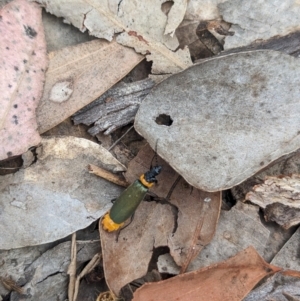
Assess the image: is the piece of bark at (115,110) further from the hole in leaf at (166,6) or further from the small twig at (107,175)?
the hole in leaf at (166,6)

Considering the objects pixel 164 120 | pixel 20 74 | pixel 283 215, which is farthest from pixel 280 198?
pixel 20 74

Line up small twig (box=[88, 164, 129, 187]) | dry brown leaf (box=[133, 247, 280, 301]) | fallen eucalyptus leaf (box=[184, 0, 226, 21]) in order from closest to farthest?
dry brown leaf (box=[133, 247, 280, 301]), small twig (box=[88, 164, 129, 187]), fallen eucalyptus leaf (box=[184, 0, 226, 21])

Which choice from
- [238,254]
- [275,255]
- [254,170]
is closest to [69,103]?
[254,170]

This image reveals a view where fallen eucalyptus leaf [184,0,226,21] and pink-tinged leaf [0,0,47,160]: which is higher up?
pink-tinged leaf [0,0,47,160]

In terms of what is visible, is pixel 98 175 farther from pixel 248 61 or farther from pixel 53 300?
pixel 248 61

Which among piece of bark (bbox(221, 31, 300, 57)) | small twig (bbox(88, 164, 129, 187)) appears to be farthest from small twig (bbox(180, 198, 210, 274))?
piece of bark (bbox(221, 31, 300, 57))

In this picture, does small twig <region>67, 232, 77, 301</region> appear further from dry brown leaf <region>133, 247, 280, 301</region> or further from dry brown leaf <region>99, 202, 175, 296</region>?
dry brown leaf <region>133, 247, 280, 301</region>

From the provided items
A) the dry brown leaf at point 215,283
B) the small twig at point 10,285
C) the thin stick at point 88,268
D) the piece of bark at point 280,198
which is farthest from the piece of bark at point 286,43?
the small twig at point 10,285

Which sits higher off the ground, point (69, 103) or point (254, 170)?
point (69, 103)
